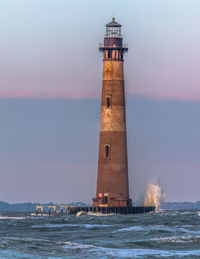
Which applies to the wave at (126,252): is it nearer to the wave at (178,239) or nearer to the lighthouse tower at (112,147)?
the wave at (178,239)

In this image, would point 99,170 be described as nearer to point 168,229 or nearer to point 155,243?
point 168,229

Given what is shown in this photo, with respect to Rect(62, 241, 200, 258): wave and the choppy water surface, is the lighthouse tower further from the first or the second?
Rect(62, 241, 200, 258): wave

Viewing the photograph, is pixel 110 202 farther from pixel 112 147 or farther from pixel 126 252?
pixel 126 252

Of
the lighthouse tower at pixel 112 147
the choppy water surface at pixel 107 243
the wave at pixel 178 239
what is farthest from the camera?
the lighthouse tower at pixel 112 147

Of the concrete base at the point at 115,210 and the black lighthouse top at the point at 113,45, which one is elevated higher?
the black lighthouse top at the point at 113,45

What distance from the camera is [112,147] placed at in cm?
7581

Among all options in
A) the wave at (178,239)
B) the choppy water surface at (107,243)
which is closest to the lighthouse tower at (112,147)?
the choppy water surface at (107,243)

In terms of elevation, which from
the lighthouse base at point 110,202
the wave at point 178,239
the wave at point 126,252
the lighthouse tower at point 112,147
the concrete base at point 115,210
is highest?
the lighthouse tower at point 112,147

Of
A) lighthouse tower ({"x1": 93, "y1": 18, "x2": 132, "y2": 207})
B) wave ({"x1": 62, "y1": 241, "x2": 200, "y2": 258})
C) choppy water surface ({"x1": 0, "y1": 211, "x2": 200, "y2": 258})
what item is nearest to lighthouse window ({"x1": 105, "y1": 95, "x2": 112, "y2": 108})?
lighthouse tower ({"x1": 93, "y1": 18, "x2": 132, "y2": 207})

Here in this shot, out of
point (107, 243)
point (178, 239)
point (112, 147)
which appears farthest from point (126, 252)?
point (112, 147)

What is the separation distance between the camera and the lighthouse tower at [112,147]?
75.8 m

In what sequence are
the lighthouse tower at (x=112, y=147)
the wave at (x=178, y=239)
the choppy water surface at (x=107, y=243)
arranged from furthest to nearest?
the lighthouse tower at (x=112, y=147) < the wave at (x=178, y=239) < the choppy water surface at (x=107, y=243)

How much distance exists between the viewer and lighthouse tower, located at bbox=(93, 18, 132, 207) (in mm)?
75812

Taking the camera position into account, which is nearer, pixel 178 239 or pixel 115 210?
pixel 178 239
